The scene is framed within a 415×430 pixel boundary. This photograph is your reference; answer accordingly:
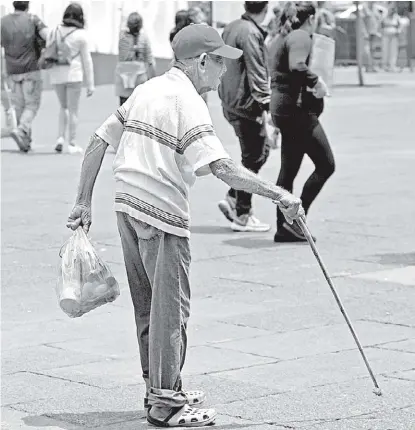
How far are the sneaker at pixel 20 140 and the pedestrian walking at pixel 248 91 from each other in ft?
23.2

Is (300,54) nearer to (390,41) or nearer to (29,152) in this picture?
(29,152)

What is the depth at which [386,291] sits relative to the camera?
332 inches

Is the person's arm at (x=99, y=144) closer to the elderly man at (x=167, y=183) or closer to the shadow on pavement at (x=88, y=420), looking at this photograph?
Answer: the elderly man at (x=167, y=183)

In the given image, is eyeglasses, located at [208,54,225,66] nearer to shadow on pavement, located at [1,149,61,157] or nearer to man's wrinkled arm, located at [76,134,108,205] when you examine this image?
man's wrinkled arm, located at [76,134,108,205]

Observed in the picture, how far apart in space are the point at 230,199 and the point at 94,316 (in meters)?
3.55

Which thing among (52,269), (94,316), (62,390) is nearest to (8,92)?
(52,269)

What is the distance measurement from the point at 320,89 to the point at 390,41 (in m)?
28.9

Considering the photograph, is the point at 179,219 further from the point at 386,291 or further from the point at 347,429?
the point at 386,291

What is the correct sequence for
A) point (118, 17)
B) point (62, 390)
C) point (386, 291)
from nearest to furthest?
1. point (62, 390)
2. point (386, 291)
3. point (118, 17)

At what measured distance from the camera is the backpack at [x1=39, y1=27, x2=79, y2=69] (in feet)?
56.0

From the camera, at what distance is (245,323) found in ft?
24.8

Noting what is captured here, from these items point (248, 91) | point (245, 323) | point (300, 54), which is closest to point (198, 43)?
point (245, 323)

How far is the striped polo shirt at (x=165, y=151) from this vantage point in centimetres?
523

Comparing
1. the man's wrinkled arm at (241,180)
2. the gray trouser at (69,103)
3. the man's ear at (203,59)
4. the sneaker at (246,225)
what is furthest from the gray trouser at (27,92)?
the man's wrinkled arm at (241,180)
